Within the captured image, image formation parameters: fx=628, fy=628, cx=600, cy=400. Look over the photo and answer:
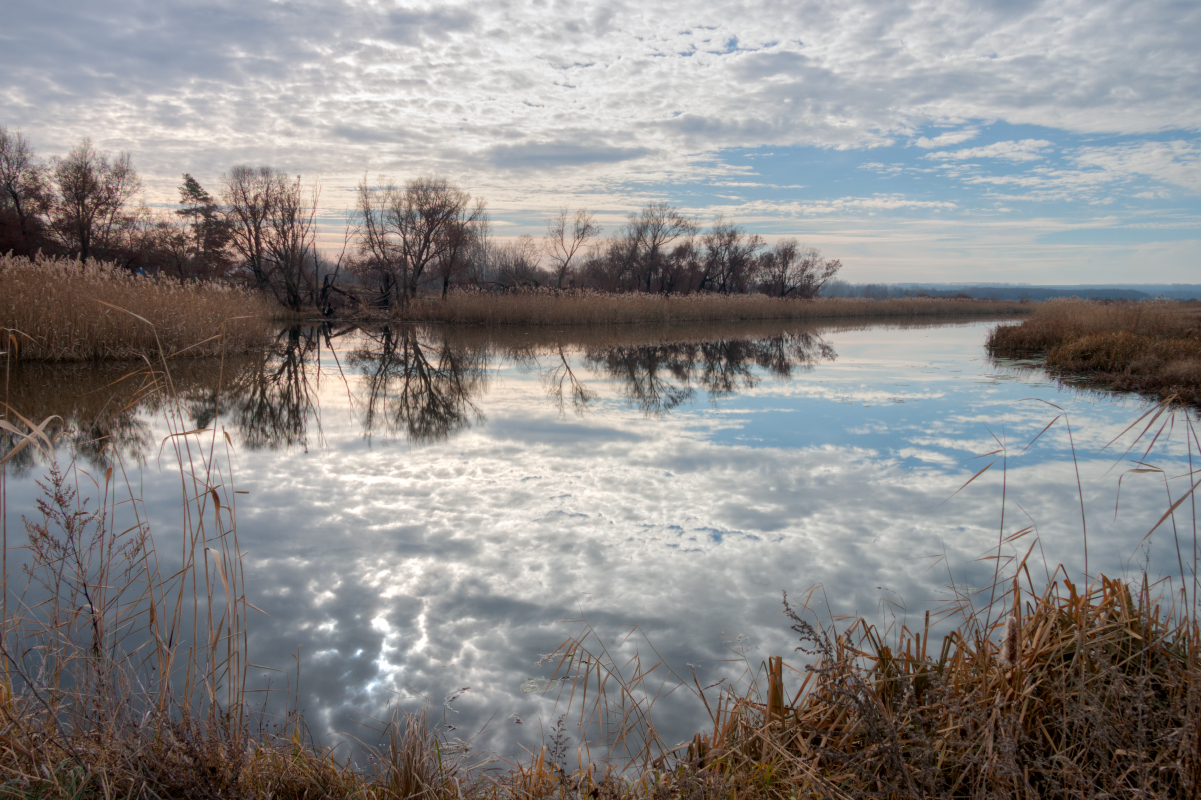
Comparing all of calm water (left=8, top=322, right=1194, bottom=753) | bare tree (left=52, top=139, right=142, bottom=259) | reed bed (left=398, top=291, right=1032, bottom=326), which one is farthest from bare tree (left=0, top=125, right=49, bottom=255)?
calm water (left=8, top=322, right=1194, bottom=753)

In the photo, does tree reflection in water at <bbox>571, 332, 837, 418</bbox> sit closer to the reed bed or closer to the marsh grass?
the marsh grass

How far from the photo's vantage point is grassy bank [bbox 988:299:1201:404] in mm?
8844

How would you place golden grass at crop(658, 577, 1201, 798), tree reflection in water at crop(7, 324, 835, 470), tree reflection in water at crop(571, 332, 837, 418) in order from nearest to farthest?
golden grass at crop(658, 577, 1201, 798) → tree reflection in water at crop(7, 324, 835, 470) → tree reflection in water at crop(571, 332, 837, 418)

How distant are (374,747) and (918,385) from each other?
30.5 ft

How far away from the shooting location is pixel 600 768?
1.90m

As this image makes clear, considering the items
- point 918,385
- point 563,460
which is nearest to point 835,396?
point 918,385

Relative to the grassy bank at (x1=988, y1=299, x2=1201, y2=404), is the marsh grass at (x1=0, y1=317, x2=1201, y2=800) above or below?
below

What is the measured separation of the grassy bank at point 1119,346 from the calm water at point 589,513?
1.24 metres

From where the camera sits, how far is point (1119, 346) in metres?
10.7

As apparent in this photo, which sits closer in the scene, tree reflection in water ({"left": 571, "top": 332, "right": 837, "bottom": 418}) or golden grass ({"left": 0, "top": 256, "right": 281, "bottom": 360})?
tree reflection in water ({"left": 571, "top": 332, "right": 837, "bottom": 418})

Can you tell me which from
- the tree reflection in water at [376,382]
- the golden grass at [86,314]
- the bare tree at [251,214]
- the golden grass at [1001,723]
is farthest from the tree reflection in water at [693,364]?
the bare tree at [251,214]

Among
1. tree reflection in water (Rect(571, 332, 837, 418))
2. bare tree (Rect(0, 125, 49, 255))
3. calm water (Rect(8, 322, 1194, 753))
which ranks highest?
bare tree (Rect(0, 125, 49, 255))

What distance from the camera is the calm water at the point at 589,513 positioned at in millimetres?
2521

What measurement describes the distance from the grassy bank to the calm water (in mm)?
1241
